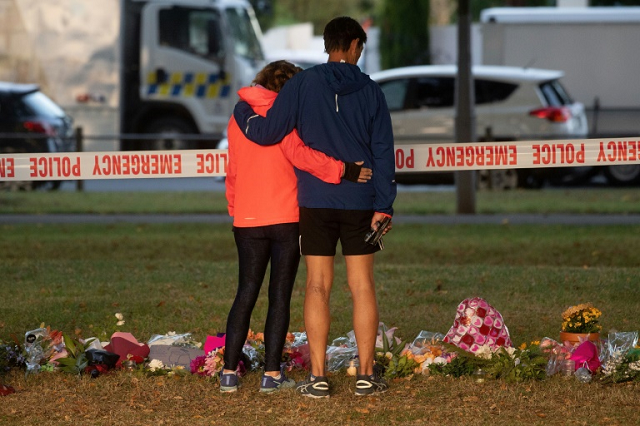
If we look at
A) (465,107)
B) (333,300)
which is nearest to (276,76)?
(333,300)

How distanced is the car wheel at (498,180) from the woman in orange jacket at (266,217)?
13.1 meters

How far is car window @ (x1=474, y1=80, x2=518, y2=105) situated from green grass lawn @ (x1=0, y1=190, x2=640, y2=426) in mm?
3094

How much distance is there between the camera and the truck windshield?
75.7 feet

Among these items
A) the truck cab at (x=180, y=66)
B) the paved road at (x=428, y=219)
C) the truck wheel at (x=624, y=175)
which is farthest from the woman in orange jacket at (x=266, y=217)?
the truck cab at (x=180, y=66)

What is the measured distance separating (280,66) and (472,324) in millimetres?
1632

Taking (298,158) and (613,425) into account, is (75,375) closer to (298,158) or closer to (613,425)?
(298,158)

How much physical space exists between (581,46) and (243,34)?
6.62 meters

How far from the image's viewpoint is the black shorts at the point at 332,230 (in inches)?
217

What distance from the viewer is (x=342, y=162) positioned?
548 cm

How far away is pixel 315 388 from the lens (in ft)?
18.3

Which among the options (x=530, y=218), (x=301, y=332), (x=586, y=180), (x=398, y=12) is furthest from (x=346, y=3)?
(x=301, y=332)

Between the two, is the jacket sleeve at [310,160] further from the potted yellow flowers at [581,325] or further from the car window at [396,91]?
the car window at [396,91]

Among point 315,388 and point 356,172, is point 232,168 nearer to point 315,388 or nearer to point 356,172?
point 356,172

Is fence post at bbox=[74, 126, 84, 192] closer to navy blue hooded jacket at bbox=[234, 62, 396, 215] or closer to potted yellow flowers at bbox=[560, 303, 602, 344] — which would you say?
potted yellow flowers at bbox=[560, 303, 602, 344]
